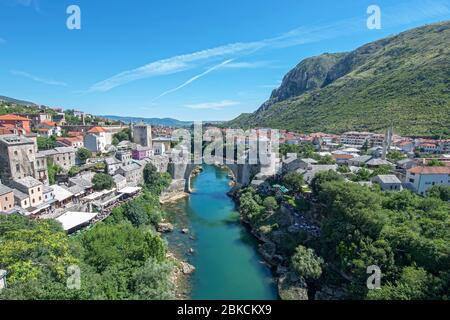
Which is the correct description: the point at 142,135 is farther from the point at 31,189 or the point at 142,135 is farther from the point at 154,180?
the point at 31,189

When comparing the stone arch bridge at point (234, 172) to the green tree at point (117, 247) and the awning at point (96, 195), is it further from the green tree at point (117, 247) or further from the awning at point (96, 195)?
the green tree at point (117, 247)

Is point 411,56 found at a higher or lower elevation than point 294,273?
higher

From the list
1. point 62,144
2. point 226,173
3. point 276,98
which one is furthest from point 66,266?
point 276,98

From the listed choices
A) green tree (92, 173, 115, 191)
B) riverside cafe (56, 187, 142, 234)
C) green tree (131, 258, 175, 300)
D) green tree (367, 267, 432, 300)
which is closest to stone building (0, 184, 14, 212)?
riverside cafe (56, 187, 142, 234)

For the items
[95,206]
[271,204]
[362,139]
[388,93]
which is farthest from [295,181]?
[388,93]

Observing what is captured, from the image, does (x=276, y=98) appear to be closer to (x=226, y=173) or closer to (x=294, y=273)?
(x=226, y=173)

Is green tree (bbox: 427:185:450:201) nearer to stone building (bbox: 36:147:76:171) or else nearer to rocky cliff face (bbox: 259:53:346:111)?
stone building (bbox: 36:147:76:171)
